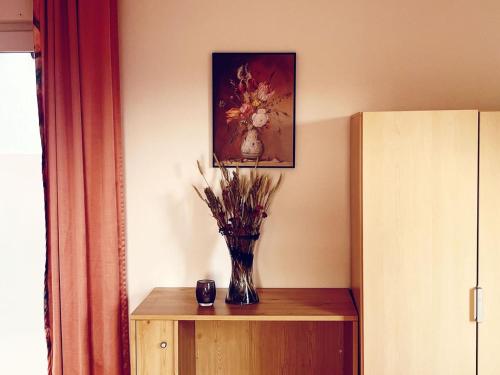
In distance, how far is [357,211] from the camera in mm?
2141

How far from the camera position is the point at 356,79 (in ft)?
7.66

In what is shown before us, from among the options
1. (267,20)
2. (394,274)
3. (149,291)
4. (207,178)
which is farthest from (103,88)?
(394,274)

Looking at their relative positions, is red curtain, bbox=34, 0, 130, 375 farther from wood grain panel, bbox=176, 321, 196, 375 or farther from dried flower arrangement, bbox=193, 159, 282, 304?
dried flower arrangement, bbox=193, 159, 282, 304

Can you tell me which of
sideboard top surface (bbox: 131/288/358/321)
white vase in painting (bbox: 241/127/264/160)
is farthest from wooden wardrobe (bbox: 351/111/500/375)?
white vase in painting (bbox: 241/127/264/160)

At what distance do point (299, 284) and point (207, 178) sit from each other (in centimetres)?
68

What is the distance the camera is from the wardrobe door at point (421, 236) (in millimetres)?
1920

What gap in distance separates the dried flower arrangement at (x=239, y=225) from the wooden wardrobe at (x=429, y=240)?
0.48m

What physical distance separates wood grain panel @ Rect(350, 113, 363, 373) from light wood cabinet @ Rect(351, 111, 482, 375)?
0.03 m

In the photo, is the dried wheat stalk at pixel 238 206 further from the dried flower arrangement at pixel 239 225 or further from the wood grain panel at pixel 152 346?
the wood grain panel at pixel 152 346

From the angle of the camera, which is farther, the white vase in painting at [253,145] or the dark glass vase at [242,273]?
the white vase in painting at [253,145]

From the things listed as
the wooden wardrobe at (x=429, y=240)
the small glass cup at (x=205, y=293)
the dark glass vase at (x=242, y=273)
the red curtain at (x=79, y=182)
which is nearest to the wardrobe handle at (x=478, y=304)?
the wooden wardrobe at (x=429, y=240)

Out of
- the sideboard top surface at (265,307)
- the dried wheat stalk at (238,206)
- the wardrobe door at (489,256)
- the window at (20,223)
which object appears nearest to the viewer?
the wardrobe door at (489,256)

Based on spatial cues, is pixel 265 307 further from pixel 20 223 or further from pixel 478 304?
pixel 20 223

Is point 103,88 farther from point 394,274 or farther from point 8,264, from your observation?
point 394,274
